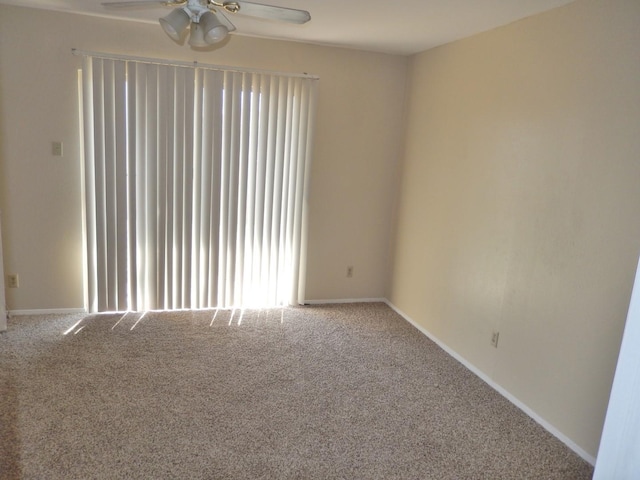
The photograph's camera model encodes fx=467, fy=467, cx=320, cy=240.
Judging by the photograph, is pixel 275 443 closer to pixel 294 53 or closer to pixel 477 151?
pixel 477 151

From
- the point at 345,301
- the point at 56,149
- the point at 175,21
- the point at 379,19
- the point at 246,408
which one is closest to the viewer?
the point at 175,21

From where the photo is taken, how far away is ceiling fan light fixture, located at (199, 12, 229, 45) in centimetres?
217

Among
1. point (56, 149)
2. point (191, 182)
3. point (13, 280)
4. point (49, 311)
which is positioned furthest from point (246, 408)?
point (56, 149)

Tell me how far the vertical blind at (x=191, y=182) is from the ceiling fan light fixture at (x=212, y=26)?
160cm

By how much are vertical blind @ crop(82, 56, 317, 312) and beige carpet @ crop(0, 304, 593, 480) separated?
0.44 metres

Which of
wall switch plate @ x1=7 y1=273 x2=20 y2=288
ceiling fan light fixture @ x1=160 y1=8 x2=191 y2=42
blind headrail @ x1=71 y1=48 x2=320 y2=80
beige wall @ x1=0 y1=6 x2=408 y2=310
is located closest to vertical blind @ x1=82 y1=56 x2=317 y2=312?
blind headrail @ x1=71 y1=48 x2=320 y2=80

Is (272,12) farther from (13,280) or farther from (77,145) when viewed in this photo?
(13,280)

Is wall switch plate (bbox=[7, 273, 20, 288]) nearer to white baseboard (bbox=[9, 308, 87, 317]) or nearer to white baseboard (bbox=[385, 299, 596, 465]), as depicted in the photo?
white baseboard (bbox=[9, 308, 87, 317])

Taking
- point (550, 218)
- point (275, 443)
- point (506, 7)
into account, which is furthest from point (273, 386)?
point (506, 7)

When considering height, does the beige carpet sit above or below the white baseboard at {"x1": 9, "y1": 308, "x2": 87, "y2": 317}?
below

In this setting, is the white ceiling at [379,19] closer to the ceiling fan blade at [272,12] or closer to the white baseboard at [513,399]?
the ceiling fan blade at [272,12]

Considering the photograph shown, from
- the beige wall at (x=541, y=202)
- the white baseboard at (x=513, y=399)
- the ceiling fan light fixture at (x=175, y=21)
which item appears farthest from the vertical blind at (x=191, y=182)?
the ceiling fan light fixture at (x=175, y=21)

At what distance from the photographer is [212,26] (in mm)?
2174

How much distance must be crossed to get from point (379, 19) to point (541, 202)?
158 cm
